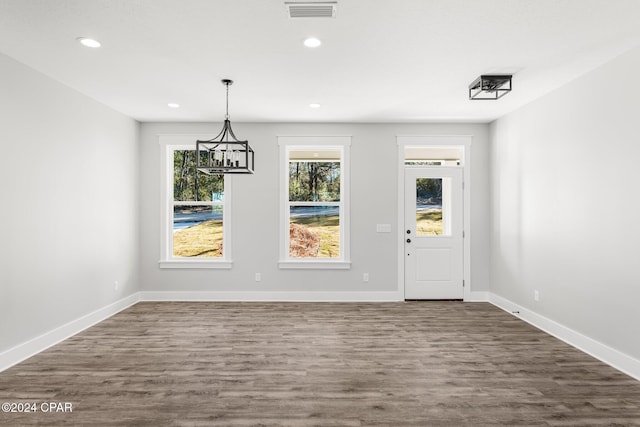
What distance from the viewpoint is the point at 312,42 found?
285 centimetres

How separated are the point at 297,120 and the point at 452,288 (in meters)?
3.48

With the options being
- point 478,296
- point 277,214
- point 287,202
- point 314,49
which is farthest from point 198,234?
point 478,296

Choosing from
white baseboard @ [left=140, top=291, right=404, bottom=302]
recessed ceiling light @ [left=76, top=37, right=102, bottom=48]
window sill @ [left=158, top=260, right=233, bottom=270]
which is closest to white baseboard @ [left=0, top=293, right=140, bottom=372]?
white baseboard @ [left=140, top=291, right=404, bottom=302]

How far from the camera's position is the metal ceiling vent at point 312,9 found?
2.29 m

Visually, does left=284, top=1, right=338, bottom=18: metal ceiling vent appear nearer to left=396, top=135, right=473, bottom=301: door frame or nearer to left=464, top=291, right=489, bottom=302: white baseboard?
left=396, top=135, right=473, bottom=301: door frame

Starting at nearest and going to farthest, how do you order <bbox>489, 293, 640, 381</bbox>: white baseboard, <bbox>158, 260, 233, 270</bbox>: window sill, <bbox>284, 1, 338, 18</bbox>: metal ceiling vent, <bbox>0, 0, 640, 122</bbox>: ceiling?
1. <bbox>284, 1, 338, 18</bbox>: metal ceiling vent
2. <bbox>0, 0, 640, 122</bbox>: ceiling
3. <bbox>489, 293, 640, 381</bbox>: white baseboard
4. <bbox>158, 260, 233, 270</bbox>: window sill

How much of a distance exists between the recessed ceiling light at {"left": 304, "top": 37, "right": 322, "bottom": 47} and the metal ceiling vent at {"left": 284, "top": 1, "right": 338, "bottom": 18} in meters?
0.38

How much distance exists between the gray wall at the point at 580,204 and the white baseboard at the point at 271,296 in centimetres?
182

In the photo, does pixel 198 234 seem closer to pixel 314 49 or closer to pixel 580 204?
pixel 314 49

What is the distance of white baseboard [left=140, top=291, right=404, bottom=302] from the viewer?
Result: 543cm

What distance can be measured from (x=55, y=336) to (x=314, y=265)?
10.5ft

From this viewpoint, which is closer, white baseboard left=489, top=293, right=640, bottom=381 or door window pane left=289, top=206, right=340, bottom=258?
white baseboard left=489, top=293, right=640, bottom=381

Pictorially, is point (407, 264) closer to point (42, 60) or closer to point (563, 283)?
point (563, 283)

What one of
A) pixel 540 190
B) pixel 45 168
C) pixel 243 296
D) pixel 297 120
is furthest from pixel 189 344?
pixel 540 190
